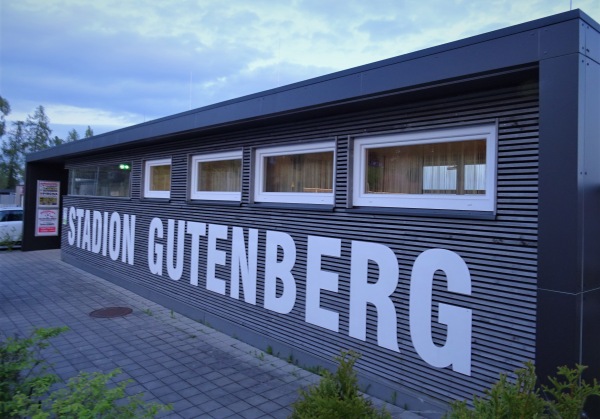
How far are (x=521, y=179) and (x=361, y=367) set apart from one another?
8.22 feet

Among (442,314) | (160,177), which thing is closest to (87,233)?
(160,177)

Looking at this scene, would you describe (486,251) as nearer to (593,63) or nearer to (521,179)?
(521,179)

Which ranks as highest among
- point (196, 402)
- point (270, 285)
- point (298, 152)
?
point (298, 152)

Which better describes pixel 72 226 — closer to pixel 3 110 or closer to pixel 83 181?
pixel 83 181

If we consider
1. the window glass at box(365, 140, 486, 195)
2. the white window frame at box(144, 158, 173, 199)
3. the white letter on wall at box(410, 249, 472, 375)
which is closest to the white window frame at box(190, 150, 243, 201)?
the white window frame at box(144, 158, 173, 199)

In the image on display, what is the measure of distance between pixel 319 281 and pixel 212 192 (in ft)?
9.66

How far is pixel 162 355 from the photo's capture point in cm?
562

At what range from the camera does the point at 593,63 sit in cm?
325

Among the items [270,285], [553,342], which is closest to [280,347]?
[270,285]

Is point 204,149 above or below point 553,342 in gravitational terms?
above

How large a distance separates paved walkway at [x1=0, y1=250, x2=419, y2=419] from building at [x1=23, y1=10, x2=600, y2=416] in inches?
15.4

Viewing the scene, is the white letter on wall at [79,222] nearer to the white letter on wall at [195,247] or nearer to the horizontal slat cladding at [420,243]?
the white letter on wall at [195,247]

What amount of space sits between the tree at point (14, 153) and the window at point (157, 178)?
4890 cm

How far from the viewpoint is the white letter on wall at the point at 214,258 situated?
676cm
